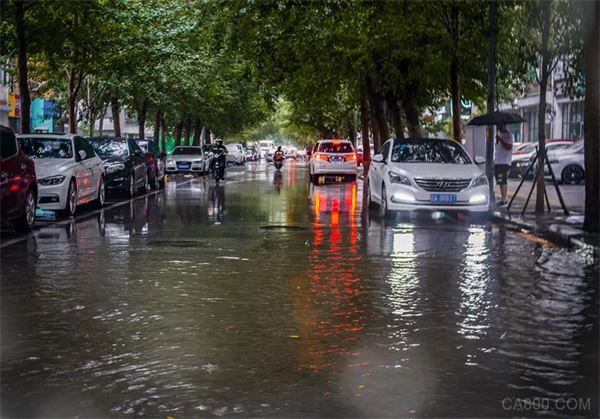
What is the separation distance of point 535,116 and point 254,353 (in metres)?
69.1

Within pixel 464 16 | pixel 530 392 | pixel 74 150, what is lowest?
pixel 530 392

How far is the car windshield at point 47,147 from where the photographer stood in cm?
2044

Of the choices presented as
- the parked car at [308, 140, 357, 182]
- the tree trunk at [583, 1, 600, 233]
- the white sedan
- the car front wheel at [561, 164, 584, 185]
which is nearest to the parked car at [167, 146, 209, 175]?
the parked car at [308, 140, 357, 182]

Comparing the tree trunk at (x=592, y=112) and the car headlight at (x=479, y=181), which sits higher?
the tree trunk at (x=592, y=112)

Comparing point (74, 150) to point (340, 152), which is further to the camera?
point (340, 152)

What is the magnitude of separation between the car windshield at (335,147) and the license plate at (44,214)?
2257cm

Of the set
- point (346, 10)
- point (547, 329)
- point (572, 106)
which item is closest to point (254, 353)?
point (547, 329)

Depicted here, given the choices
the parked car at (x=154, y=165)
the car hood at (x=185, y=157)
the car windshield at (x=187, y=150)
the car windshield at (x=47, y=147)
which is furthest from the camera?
the car windshield at (x=187, y=150)

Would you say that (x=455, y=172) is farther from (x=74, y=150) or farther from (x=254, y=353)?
(x=254, y=353)

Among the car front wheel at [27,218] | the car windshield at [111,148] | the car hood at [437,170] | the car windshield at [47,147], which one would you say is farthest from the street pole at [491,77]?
the car front wheel at [27,218]

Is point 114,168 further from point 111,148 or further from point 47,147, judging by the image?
point 47,147

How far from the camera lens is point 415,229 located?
17594 millimetres

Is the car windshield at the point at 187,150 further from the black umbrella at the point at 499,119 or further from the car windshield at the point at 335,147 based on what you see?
the black umbrella at the point at 499,119

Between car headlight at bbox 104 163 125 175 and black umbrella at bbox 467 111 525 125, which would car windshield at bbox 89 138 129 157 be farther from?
black umbrella at bbox 467 111 525 125
